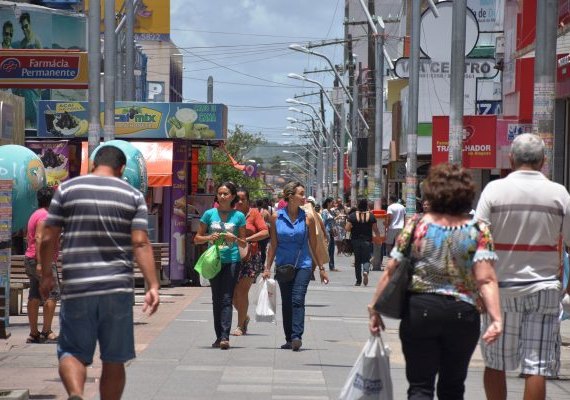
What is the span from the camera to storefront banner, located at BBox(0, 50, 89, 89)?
66.0ft

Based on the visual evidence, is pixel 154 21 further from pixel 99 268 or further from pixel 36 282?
pixel 99 268

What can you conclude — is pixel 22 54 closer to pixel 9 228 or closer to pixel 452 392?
pixel 9 228

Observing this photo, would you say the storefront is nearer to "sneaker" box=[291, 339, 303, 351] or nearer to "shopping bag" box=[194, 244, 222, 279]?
"shopping bag" box=[194, 244, 222, 279]

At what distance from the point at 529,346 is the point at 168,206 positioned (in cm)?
1724

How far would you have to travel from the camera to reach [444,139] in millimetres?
26547

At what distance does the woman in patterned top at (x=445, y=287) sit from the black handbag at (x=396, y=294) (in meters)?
0.03

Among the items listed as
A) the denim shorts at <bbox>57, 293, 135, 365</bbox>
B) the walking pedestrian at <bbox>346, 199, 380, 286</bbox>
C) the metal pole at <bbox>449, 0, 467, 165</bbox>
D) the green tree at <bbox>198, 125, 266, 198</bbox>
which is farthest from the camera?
the green tree at <bbox>198, 125, 266, 198</bbox>

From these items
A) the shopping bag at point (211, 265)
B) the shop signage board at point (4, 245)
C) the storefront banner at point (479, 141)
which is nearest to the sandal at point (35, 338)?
the shop signage board at point (4, 245)

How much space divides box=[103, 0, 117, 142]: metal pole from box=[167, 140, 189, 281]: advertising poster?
4.28 meters

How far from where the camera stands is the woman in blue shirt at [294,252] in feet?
42.7

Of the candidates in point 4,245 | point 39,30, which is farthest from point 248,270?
point 39,30

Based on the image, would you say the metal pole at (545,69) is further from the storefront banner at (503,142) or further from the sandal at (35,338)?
the storefront banner at (503,142)

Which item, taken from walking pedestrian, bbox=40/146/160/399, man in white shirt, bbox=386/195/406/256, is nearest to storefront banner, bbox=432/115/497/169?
man in white shirt, bbox=386/195/406/256

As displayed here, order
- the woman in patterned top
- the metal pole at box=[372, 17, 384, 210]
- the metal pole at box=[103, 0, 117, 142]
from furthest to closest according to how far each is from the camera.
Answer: the metal pole at box=[372, 17, 384, 210] → the metal pole at box=[103, 0, 117, 142] → the woman in patterned top
